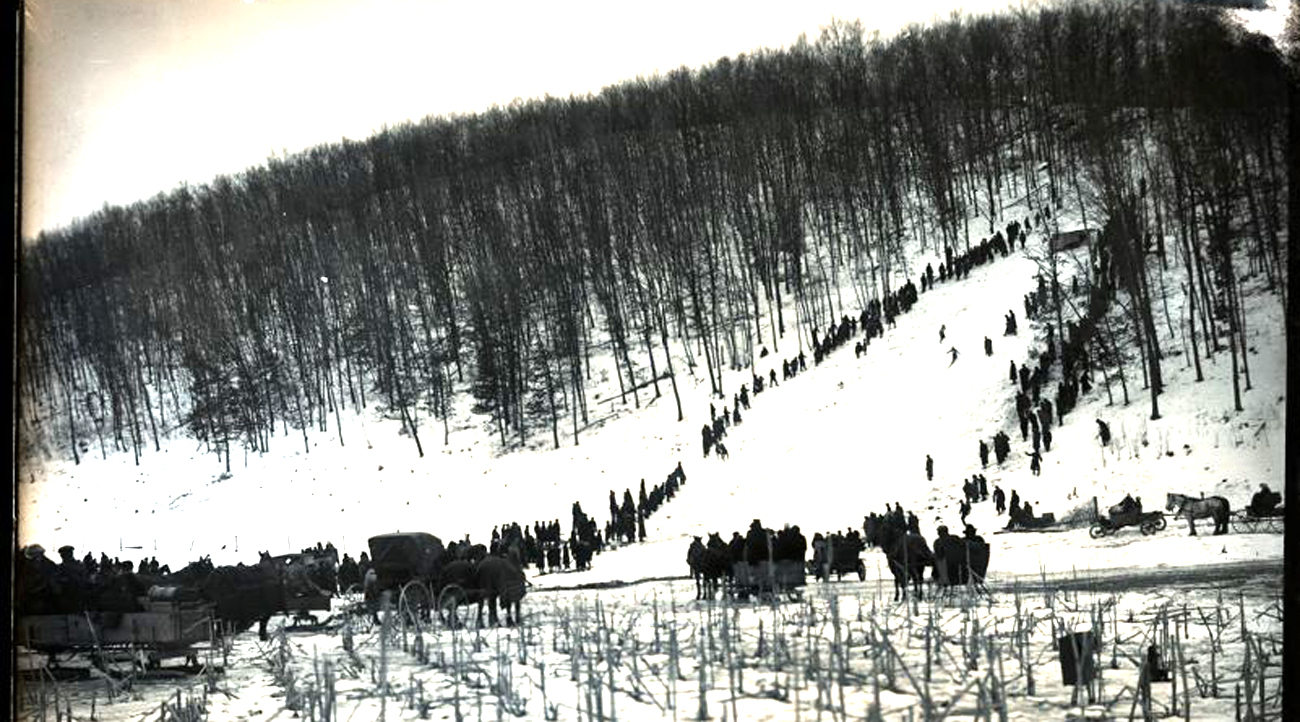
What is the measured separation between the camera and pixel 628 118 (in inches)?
607

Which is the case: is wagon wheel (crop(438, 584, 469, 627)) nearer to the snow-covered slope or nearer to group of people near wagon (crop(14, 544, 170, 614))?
group of people near wagon (crop(14, 544, 170, 614))

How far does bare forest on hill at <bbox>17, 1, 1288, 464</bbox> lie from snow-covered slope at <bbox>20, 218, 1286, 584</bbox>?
590mm

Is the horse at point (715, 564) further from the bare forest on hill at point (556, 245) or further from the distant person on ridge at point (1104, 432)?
the distant person on ridge at point (1104, 432)

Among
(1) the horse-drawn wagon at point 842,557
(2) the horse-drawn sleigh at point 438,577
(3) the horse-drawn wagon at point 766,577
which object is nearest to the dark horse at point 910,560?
(1) the horse-drawn wagon at point 842,557

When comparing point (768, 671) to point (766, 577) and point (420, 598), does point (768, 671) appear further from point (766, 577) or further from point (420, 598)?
point (420, 598)

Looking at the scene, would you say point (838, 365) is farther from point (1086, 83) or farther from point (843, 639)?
point (843, 639)

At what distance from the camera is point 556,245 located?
15.6 m

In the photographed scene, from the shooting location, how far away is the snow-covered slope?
32.9 ft

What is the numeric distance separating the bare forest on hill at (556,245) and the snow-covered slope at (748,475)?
0.59 meters

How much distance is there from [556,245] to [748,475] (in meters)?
4.59

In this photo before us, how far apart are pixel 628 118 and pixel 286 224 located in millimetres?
6371

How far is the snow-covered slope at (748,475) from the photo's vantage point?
10031 mm


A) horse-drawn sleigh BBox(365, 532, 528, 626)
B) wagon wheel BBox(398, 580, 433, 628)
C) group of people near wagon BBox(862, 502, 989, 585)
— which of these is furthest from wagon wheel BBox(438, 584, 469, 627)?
group of people near wagon BBox(862, 502, 989, 585)

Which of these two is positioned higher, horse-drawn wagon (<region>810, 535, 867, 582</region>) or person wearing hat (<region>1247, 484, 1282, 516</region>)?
person wearing hat (<region>1247, 484, 1282, 516</region>)
